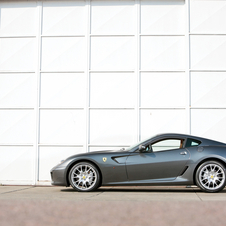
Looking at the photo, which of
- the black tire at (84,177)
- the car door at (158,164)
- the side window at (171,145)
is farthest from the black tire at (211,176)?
the black tire at (84,177)

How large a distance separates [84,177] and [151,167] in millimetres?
1424

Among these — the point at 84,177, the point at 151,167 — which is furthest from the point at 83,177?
the point at 151,167

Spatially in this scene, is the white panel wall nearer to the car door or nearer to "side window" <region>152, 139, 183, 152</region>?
"side window" <region>152, 139, 183, 152</region>

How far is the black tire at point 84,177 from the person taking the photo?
26.1 ft

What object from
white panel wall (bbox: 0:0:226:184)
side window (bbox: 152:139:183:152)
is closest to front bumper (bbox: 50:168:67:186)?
side window (bbox: 152:139:183:152)

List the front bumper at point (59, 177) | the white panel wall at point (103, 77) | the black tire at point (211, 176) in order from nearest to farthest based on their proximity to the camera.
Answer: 1. the black tire at point (211, 176)
2. the front bumper at point (59, 177)
3. the white panel wall at point (103, 77)

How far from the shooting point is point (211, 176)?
7809mm

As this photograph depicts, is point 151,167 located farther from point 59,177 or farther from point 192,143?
point 59,177

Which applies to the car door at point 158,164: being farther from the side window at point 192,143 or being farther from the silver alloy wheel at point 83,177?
the silver alloy wheel at point 83,177

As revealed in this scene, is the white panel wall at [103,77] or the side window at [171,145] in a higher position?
the white panel wall at [103,77]

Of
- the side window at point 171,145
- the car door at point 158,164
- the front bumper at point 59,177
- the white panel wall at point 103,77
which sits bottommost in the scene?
the front bumper at point 59,177

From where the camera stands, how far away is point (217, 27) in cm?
1109

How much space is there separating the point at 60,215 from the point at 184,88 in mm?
7319

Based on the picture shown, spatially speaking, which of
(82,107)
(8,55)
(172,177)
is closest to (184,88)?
(82,107)
